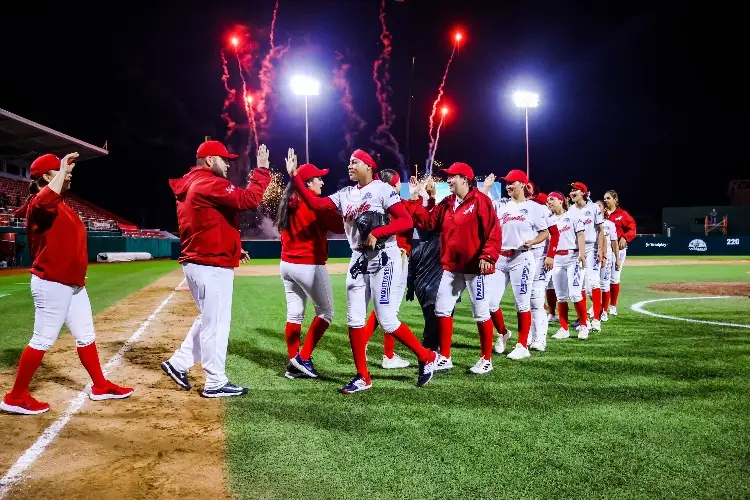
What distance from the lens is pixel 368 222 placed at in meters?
4.77

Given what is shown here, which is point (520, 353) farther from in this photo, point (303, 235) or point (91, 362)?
point (91, 362)

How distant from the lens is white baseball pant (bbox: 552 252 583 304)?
26.3 feet

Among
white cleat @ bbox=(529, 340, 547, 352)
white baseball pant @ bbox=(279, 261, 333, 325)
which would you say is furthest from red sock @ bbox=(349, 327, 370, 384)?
white cleat @ bbox=(529, 340, 547, 352)

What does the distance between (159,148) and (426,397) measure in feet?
206

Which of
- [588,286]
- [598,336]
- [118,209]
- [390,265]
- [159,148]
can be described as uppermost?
[159,148]

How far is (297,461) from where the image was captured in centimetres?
340

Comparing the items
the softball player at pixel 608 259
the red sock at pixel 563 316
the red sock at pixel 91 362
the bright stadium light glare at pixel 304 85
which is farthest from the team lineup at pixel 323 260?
the bright stadium light glare at pixel 304 85

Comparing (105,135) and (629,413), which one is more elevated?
(105,135)

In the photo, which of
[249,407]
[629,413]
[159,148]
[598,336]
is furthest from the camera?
[159,148]

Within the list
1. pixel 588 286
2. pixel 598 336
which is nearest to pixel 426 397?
pixel 598 336

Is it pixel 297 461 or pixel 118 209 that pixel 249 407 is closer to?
pixel 297 461

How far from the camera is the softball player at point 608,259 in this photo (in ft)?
31.1

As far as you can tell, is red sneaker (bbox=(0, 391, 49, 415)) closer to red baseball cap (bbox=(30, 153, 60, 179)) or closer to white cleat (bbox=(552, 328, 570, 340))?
red baseball cap (bbox=(30, 153, 60, 179))

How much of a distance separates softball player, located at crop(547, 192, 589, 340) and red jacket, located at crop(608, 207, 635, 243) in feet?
7.83
